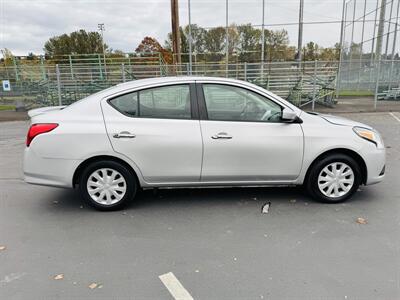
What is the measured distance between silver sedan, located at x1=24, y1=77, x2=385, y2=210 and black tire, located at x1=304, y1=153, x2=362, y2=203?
0.01m

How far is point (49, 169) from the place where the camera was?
379cm

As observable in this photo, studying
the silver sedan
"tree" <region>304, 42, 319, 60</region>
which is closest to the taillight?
the silver sedan

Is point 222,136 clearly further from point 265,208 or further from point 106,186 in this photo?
point 106,186

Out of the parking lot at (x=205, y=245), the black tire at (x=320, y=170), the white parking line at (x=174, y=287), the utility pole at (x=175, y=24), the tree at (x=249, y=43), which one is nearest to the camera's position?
the white parking line at (x=174, y=287)

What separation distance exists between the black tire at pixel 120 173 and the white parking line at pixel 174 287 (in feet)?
4.72

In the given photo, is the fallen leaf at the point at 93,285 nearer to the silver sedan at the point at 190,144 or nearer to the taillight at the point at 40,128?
the silver sedan at the point at 190,144

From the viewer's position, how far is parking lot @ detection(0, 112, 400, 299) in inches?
100.0

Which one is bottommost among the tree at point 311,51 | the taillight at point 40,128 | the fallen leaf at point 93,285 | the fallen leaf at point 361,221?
the fallen leaf at point 361,221

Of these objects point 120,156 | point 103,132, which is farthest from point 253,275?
point 103,132

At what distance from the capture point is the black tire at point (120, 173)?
381 centimetres

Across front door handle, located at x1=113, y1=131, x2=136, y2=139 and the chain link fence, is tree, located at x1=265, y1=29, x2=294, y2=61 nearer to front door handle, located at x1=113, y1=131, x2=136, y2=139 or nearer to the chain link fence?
the chain link fence

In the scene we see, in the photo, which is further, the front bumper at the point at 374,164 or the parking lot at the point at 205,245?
the front bumper at the point at 374,164

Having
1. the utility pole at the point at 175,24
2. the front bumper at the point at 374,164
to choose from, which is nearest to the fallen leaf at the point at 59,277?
the front bumper at the point at 374,164

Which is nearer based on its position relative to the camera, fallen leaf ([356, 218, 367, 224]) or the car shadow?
fallen leaf ([356, 218, 367, 224])
